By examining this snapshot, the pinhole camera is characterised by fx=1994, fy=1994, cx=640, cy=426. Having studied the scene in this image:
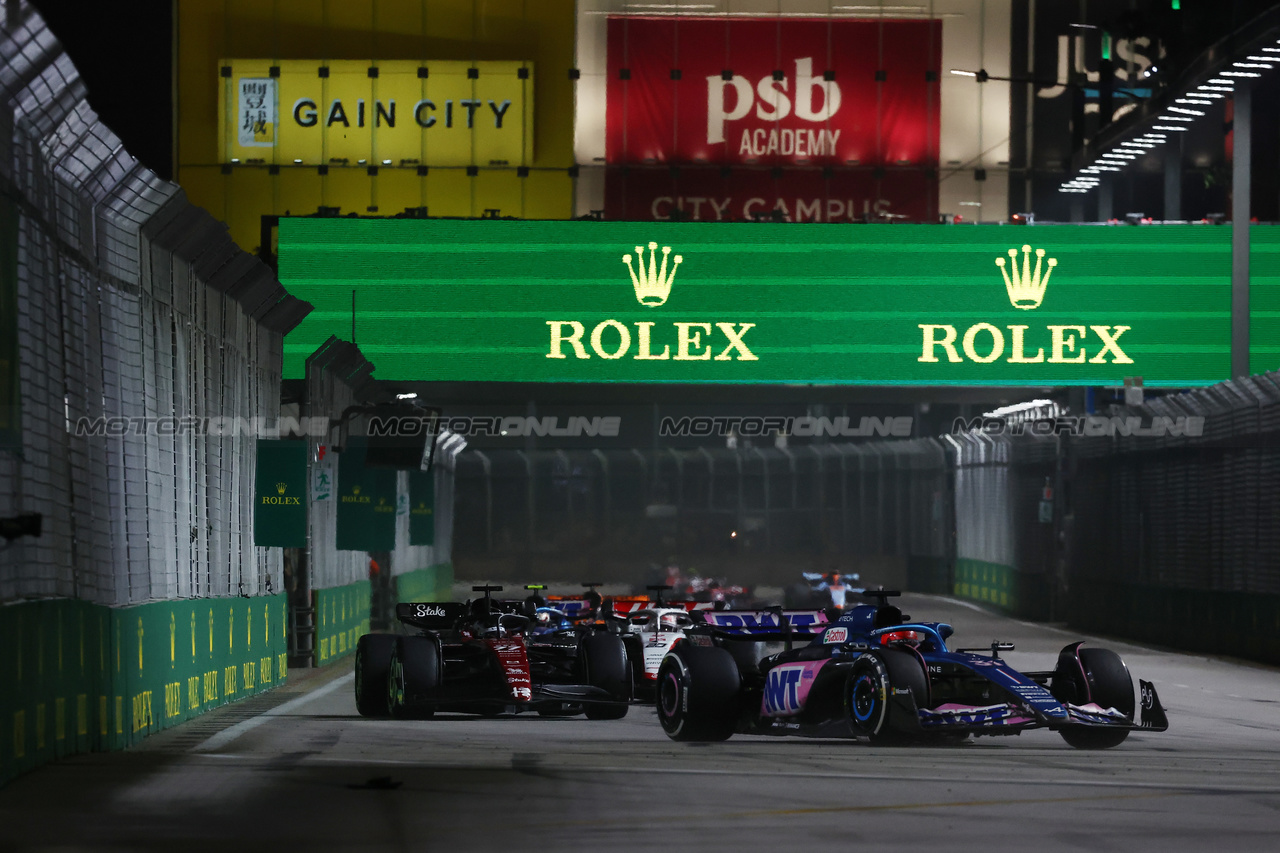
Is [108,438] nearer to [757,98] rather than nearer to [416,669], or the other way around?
[416,669]

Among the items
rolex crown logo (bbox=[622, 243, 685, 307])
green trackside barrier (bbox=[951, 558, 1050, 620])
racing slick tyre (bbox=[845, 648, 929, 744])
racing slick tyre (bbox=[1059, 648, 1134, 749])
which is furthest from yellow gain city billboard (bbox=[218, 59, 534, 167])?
racing slick tyre (bbox=[845, 648, 929, 744])

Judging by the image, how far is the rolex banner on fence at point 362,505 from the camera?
2598 cm

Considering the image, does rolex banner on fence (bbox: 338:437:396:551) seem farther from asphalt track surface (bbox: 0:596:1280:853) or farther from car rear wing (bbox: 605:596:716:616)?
asphalt track surface (bbox: 0:596:1280:853)

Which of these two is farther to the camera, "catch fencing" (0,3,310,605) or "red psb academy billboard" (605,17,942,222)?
"red psb academy billboard" (605,17,942,222)

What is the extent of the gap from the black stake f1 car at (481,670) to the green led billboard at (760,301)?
9.55 meters

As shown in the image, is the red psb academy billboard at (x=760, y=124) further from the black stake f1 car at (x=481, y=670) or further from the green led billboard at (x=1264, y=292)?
the black stake f1 car at (x=481, y=670)

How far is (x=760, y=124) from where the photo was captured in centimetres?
3772

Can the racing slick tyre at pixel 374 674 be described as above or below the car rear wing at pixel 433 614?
below

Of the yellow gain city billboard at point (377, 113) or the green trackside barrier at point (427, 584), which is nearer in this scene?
the green trackside barrier at point (427, 584)

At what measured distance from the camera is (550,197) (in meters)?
37.7

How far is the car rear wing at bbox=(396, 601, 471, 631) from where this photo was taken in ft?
53.4

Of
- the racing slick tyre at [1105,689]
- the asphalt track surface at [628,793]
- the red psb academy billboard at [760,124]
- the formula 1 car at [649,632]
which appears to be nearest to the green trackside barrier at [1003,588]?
the red psb academy billboard at [760,124]

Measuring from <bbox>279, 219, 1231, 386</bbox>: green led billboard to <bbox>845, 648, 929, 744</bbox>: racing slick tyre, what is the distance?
13680 millimetres

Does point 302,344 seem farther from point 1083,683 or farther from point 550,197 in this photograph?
point 1083,683
